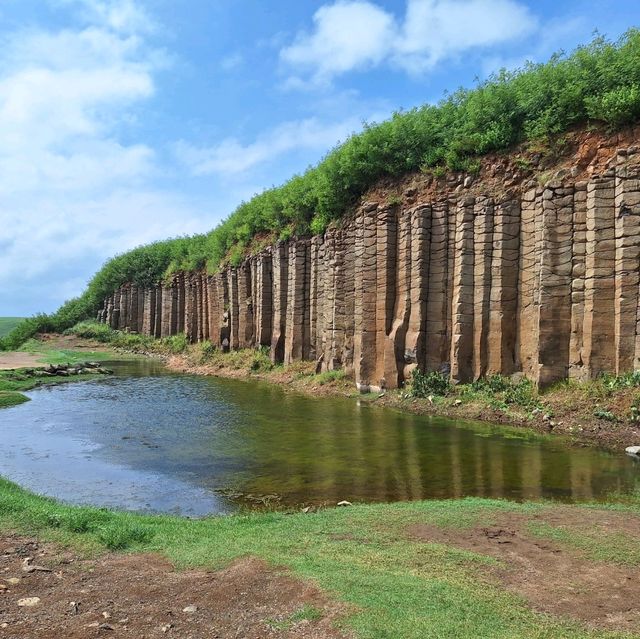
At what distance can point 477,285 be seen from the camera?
19.5 m

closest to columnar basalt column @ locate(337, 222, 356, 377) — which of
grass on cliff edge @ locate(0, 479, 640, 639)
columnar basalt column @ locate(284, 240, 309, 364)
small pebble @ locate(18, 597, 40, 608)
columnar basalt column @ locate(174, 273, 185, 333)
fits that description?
columnar basalt column @ locate(284, 240, 309, 364)

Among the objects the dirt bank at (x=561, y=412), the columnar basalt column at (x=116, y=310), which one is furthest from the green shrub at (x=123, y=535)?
the columnar basalt column at (x=116, y=310)

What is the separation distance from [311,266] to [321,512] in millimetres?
21649

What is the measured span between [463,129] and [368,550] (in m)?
18.1

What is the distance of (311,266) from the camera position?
29625mm

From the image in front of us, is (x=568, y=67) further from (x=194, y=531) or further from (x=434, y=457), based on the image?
(x=194, y=531)

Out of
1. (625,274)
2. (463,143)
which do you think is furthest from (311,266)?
(625,274)

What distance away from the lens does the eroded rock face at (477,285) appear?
52.1 feet

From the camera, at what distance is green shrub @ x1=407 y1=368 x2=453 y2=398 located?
770 inches

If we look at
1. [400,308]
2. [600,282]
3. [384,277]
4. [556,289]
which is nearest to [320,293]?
[384,277]

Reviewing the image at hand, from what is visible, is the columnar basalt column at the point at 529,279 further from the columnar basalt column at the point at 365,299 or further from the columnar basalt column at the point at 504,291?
the columnar basalt column at the point at 365,299

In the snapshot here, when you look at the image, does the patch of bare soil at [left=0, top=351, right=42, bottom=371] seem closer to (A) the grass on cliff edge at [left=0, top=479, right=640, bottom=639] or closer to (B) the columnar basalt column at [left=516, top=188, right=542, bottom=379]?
(A) the grass on cliff edge at [left=0, top=479, right=640, bottom=639]

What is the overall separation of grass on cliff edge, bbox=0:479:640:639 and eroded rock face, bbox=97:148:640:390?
28.6ft

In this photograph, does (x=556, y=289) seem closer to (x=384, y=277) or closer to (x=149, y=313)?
(x=384, y=277)
